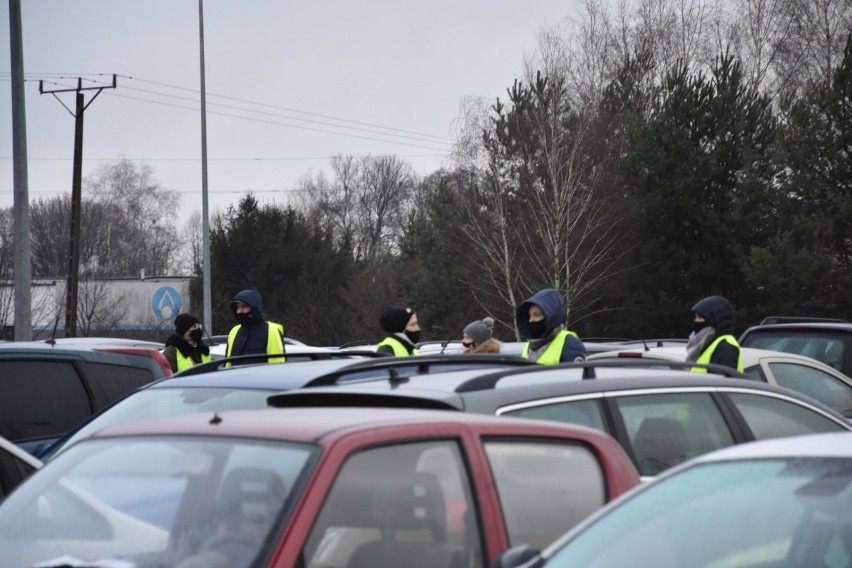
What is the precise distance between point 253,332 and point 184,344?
1.37 metres

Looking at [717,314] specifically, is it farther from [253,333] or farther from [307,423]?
[307,423]

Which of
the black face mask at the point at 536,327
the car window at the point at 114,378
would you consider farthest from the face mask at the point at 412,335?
the car window at the point at 114,378

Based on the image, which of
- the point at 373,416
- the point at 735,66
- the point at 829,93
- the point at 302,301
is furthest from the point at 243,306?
the point at 302,301

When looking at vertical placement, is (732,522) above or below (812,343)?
above

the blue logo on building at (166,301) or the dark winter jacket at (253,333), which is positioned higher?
the dark winter jacket at (253,333)

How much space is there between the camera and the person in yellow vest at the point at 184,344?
12312mm

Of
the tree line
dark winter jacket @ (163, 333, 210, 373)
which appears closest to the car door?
dark winter jacket @ (163, 333, 210, 373)

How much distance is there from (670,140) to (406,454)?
119ft

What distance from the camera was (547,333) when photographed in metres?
8.97

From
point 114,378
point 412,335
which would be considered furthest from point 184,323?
point 114,378

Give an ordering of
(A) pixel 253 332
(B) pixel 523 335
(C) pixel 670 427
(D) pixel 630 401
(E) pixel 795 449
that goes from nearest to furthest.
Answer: (E) pixel 795 449
(D) pixel 630 401
(C) pixel 670 427
(B) pixel 523 335
(A) pixel 253 332

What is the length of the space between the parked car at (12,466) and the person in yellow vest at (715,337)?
5032 mm

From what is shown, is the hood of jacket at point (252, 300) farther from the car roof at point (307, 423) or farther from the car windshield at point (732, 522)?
the car windshield at point (732, 522)

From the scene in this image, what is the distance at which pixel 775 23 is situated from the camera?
52.8 meters
